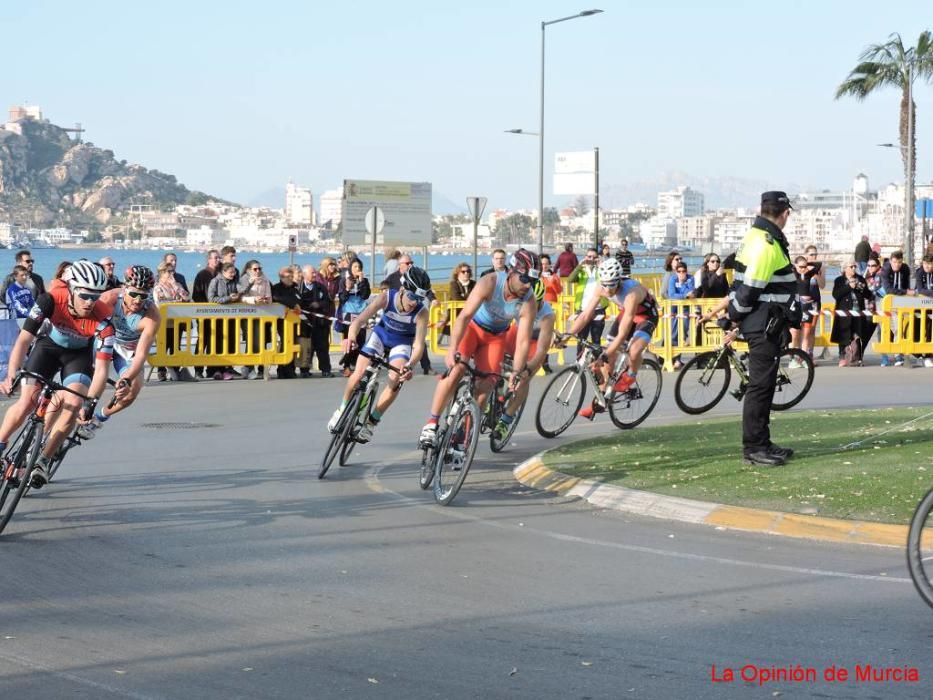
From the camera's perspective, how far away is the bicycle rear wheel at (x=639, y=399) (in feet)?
52.4

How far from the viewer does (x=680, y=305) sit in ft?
82.7

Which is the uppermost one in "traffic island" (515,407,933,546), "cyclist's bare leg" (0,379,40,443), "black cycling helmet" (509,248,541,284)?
"black cycling helmet" (509,248,541,284)

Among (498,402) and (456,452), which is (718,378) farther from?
(456,452)

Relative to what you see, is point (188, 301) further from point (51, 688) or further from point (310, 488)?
point (51, 688)

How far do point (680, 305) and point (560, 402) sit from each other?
10.2 m

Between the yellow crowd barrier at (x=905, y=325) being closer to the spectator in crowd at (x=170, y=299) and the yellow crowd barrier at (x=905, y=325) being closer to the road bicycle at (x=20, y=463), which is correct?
the spectator in crowd at (x=170, y=299)

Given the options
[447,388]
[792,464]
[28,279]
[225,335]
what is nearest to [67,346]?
[447,388]

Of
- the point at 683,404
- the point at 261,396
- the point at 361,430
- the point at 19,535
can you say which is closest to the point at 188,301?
the point at 261,396

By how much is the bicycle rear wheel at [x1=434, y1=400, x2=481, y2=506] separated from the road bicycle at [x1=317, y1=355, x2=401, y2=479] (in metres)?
1.48

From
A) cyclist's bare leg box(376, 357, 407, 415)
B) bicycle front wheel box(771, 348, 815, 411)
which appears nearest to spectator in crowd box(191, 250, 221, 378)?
bicycle front wheel box(771, 348, 815, 411)

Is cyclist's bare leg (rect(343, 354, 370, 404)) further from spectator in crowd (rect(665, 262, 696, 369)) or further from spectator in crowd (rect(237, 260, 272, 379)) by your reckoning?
spectator in crowd (rect(665, 262, 696, 369))

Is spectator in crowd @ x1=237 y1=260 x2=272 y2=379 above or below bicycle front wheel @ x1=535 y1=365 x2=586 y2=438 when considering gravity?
above

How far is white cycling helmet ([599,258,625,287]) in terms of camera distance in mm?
15062

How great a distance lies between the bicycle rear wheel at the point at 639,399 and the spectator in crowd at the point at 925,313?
386 inches
